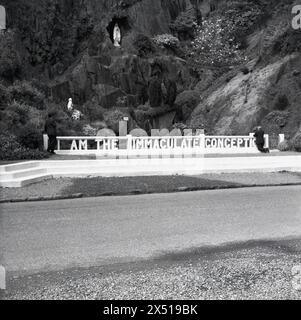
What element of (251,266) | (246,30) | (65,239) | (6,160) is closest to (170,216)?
(65,239)

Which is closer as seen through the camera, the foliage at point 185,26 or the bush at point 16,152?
the bush at point 16,152

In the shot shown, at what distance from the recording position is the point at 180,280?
4.91 m

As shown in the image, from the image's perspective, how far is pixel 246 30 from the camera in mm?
40188

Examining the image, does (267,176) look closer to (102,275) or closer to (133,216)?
(133,216)

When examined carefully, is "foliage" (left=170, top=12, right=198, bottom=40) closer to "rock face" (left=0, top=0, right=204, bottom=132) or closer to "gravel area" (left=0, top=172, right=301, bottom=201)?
"rock face" (left=0, top=0, right=204, bottom=132)

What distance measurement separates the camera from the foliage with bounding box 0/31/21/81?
29.6m

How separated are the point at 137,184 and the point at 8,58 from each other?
21.6m

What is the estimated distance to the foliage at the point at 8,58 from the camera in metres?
29.6

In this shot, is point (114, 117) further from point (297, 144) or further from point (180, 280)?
point (180, 280)

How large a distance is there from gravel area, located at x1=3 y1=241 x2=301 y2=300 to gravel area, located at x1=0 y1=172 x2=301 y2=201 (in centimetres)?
588

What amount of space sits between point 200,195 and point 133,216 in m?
3.19

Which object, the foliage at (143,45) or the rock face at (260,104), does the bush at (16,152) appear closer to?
the rock face at (260,104)

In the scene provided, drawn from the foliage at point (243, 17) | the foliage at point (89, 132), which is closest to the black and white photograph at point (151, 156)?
the foliage at point (243, 17)

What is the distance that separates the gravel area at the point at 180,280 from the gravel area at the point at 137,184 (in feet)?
19.3
